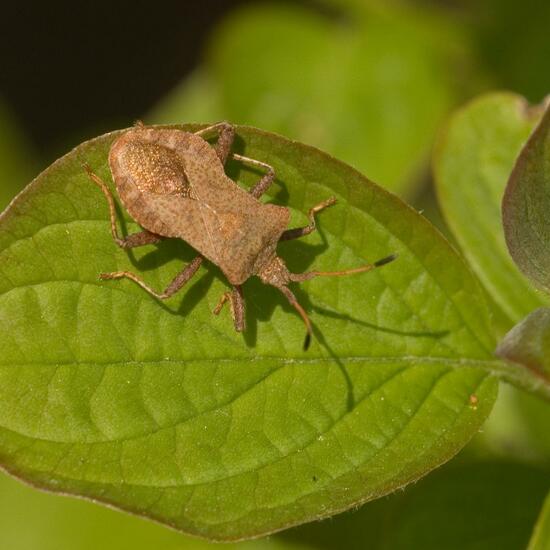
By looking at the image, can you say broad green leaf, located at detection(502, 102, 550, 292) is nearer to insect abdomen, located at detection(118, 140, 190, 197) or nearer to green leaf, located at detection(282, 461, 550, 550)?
insect abdomen, located at detection(118, 140, 190, 197)

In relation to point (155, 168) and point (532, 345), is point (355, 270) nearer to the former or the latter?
point (532, 345)

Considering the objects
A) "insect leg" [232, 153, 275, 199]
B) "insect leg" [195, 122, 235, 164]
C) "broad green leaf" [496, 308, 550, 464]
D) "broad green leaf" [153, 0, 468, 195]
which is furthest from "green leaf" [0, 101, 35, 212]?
"broad green leaf" [496, 308, 550, 464]

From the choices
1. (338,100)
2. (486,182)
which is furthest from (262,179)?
(338,100)

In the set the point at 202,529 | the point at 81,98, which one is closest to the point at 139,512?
the point at 202,529

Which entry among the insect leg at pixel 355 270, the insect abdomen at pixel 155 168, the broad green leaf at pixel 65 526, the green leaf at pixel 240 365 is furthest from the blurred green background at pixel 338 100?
the insect abdomen at pixel 155 168

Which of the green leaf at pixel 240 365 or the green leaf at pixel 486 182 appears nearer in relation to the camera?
the green leaf at pixel 240 365

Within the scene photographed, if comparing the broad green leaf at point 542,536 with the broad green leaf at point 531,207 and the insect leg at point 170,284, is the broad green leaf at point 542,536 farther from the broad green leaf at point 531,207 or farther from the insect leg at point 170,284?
the insect leg at point 170,284

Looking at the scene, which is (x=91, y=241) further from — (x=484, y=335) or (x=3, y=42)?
(x=3, y=42)
